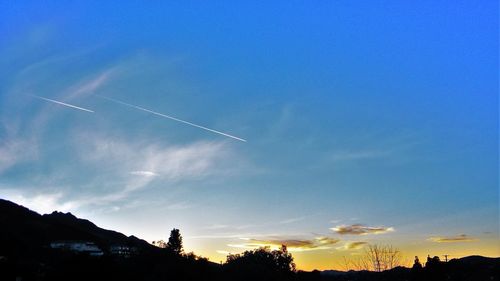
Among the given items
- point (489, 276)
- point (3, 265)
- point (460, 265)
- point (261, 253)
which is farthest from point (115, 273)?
point (460, 265)

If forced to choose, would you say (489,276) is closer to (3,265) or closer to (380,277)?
(380,277)

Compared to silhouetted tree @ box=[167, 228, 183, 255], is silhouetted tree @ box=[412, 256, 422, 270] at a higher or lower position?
lower

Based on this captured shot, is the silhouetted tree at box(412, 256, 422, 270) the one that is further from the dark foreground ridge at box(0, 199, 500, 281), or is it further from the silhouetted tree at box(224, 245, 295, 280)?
the silhouetted tree at box(224, 245, 295, 280)

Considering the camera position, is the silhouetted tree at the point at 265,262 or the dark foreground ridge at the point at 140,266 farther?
the silhouetted tree at the point at 265,262

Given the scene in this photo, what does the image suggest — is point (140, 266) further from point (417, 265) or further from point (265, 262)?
point (417, 265)

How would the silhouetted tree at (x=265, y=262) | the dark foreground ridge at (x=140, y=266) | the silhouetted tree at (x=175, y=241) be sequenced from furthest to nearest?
the silhouetted tree at (x=175, y=241) < the silhouetted tree at (x=265, y=262) < the dark foreground ridge at (x=140, y=266)

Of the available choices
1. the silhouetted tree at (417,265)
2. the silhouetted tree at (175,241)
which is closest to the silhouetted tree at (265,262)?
the silhouetted tree at (175,241)

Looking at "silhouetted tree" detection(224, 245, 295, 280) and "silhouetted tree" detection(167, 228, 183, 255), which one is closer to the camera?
"silhouetted tree" detection(224, 245, 295, 280)

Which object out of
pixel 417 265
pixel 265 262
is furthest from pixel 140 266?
pixel 417 265

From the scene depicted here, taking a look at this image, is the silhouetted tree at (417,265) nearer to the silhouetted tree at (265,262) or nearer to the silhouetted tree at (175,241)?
the silhouetted tree at (265,262)

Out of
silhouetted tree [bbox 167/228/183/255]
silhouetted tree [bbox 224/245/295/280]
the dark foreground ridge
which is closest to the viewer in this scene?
the dark foreground ridge

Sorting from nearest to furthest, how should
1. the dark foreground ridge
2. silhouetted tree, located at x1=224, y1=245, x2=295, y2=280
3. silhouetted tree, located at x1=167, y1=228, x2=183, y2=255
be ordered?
1. the dark foreground ridge
2. silhouetted tree, located at x1=224, y1=245, x2=295, y2=280
3. silhouetted tree, located at x1=167, y1=228, x2=183, y2=255

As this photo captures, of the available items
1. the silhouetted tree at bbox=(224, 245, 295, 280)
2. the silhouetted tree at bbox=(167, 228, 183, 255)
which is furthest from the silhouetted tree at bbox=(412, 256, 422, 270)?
the silhouetted tree at bbox=(167, 228, 183, 255)

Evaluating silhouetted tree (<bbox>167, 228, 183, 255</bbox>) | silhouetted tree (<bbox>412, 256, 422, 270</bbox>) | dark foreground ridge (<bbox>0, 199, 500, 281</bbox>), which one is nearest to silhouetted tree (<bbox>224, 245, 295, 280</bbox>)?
dark foreground ridge (<bbox>0, 199, 500, 281</bbox>)
